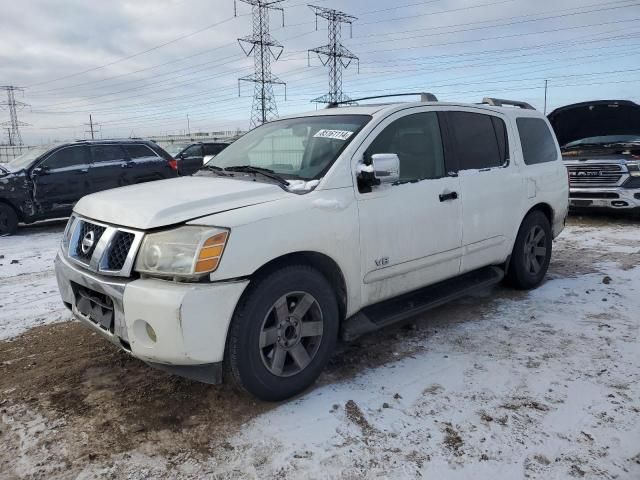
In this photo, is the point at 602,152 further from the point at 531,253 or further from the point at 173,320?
the point at 173,320

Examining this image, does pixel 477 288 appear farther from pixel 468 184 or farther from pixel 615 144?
pixel 615 144

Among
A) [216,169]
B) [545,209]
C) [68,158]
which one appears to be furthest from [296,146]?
[68,158]

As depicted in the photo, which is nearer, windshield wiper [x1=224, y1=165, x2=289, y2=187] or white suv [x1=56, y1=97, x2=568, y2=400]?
white suv [x1=56, y1=97, x2=568, y2=400]

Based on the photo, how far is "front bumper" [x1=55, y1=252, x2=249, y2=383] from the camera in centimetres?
259

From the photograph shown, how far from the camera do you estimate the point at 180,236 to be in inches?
107

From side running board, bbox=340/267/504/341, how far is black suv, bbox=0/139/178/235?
7.86m

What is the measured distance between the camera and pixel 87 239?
313 cm

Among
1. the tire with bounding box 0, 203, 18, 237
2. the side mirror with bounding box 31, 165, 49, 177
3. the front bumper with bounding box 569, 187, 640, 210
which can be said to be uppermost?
the side mirror with bounding box 31, 165, 49, 177

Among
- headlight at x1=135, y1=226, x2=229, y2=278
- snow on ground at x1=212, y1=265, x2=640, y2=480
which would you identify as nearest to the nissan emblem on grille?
headlight at x1=135, y1=226, x2=229, y2=278

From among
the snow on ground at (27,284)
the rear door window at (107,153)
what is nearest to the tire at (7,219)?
the snow on ground at (27,284)

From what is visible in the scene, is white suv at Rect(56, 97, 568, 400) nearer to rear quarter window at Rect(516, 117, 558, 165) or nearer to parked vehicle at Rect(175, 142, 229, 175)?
rear quarter window at Rect(516, 117, 558, 165)

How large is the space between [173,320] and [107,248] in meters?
0.67

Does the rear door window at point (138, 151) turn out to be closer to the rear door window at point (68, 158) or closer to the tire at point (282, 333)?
the rear door window at point (68, 158)

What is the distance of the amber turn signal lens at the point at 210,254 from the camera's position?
2639 millimetres
